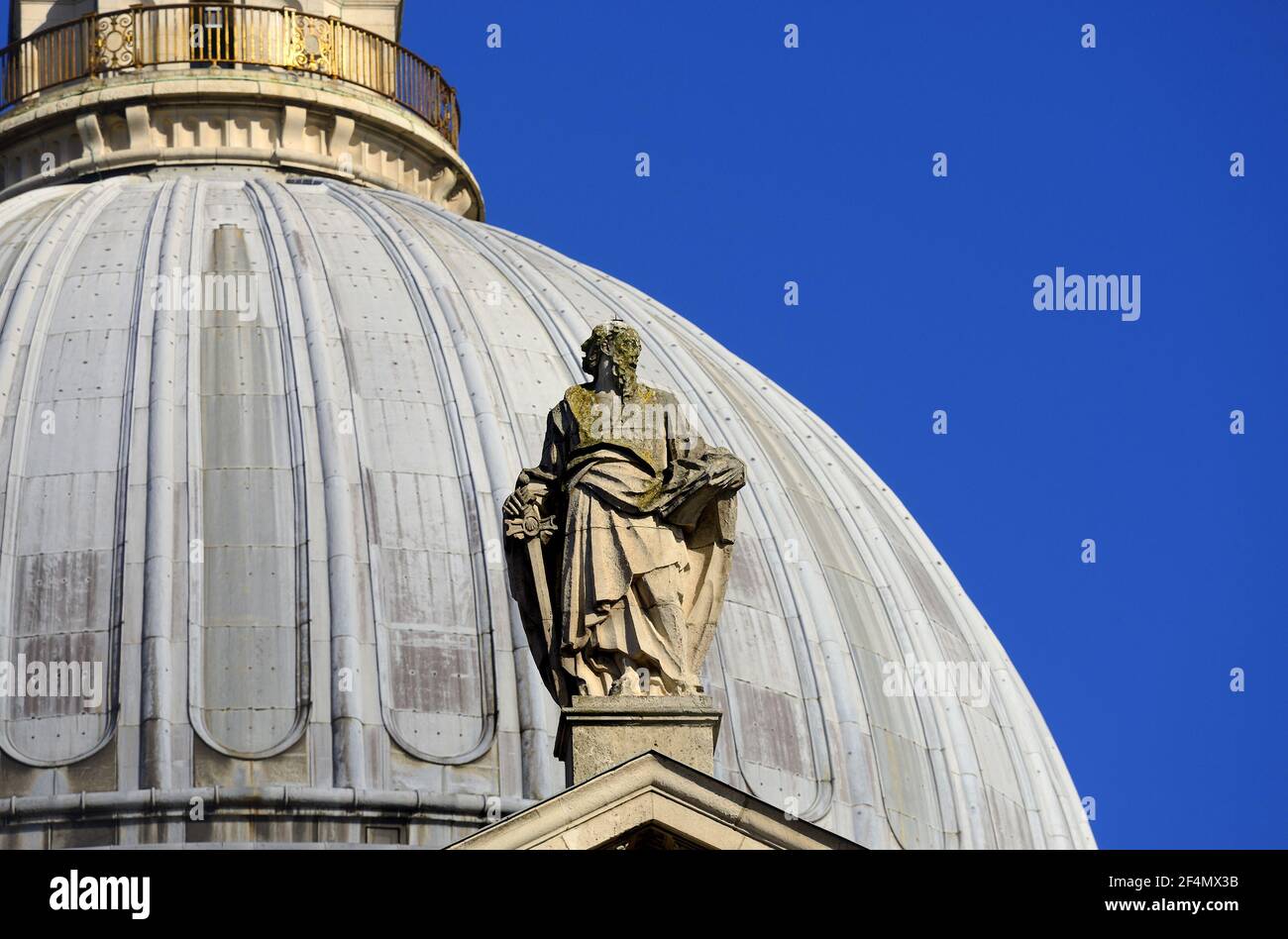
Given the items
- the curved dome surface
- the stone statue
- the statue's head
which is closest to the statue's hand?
the stone statue

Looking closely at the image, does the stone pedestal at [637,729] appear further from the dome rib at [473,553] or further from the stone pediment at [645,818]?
the dome rib at [473,553]

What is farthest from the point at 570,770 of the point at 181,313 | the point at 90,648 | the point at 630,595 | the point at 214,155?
the point at 214,155

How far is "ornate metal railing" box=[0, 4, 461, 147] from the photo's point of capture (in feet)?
223

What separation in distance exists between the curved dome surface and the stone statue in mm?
11680

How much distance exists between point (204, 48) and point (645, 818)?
1240 inches

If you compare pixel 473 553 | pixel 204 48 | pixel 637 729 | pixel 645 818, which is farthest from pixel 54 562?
pixel 645 818

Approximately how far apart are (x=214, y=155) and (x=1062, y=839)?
15844 mm

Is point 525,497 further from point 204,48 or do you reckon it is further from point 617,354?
point 204,48

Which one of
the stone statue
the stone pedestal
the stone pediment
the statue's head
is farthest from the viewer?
the statue's head

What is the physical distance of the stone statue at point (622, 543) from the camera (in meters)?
41.1

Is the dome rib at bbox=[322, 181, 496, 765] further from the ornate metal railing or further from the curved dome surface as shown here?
the ornate metal railing

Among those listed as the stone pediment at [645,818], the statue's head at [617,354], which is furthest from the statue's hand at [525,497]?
the stone pediment at [645,818]

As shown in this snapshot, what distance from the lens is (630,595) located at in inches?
1623
